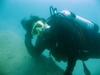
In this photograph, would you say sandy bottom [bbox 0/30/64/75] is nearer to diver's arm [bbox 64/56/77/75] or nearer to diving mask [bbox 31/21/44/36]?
diver's arm [bbox 64/56/77/75]

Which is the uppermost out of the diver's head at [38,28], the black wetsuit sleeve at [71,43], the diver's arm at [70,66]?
the diver's head at [38,28]

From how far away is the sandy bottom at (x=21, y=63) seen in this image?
12.7ft

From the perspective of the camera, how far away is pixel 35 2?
99.9ft

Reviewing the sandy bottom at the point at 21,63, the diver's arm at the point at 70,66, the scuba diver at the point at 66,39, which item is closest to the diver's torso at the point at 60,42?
the scuba diver at the point at 66,39

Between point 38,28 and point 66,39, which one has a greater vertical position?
point 38,28

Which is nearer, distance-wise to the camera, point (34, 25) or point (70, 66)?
point (70, 66)

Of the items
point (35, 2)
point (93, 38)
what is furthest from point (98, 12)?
point (93, 38)

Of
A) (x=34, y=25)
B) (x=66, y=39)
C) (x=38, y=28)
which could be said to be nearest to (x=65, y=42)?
(x=66, y=39)

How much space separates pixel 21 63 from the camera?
418 centimetres

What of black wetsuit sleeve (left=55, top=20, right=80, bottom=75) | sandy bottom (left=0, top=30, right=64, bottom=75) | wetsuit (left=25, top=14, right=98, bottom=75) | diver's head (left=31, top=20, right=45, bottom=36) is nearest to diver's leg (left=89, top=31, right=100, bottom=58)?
wetsuit (left=25, top=14, right=98, bottom=75)

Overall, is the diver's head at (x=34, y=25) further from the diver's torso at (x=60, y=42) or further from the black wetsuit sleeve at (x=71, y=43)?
the black wetsuit sleeve at (x=71, y=43)

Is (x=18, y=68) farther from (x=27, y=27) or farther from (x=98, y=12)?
(x=98, y=12)

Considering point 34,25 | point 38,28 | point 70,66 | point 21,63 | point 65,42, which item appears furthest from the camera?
point 21,63

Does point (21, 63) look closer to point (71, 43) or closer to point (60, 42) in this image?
point (60, 42)
